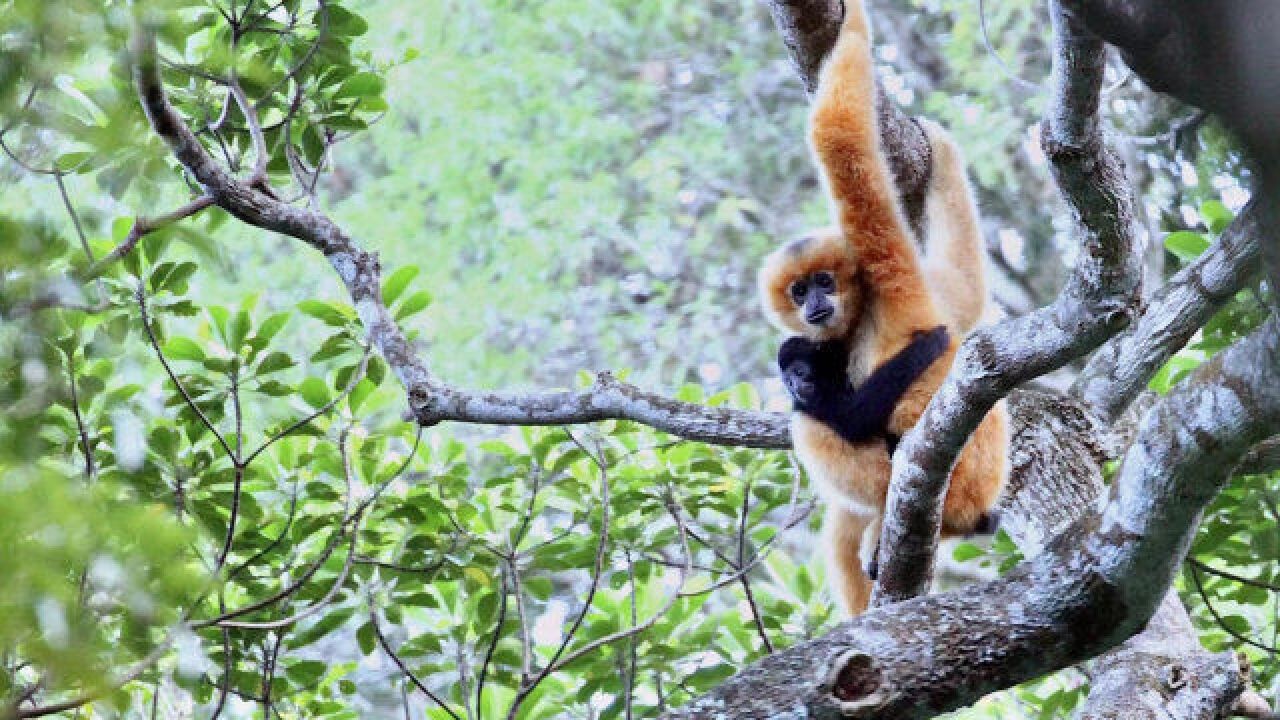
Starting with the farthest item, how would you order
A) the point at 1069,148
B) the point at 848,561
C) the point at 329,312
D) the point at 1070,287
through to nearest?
the point at 848,561 → the point at 329,312 → the point at 1070,287 → the point at 1069,148

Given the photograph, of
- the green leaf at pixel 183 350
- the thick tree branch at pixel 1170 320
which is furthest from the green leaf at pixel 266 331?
the thick tree branch at pixel 1170 320

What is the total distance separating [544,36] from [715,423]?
810 centimetres

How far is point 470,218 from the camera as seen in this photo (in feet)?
35.6

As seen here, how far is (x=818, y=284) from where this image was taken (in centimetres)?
413

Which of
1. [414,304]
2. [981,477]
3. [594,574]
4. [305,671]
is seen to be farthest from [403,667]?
[981,477]

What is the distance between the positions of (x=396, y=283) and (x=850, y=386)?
1409 millimetres

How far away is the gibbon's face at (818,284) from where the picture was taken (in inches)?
160

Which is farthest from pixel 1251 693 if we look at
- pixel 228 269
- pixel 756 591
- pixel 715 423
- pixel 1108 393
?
pixel 228 269

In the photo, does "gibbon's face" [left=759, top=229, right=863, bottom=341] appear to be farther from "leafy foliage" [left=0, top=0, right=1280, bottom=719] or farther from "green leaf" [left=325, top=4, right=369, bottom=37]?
"green leaf" [left=325, top=4, right=369, bottom=37]

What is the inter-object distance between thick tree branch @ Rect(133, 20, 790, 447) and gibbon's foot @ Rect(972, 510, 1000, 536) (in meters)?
0.70

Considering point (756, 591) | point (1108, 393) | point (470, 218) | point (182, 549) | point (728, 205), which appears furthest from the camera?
point (470, 218)

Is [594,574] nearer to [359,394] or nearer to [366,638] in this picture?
[366,638]

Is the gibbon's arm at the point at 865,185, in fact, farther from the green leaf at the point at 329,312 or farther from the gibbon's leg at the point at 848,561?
the green leaf at the point at 329,312

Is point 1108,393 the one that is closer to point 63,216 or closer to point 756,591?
point 756,591
